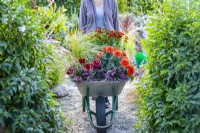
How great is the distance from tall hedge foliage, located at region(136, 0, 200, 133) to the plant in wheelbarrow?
0.66 metres

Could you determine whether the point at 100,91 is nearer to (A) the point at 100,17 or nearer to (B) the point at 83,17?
(A) the point at 100,17

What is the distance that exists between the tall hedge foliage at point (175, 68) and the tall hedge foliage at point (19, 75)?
2.82 ft

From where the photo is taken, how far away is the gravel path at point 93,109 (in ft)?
11.4

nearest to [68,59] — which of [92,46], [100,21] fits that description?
[92,46]

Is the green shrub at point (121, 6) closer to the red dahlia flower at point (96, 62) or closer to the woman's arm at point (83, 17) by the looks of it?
the woman's arm at point (83, 17)

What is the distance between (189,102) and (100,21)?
2331 millimetres

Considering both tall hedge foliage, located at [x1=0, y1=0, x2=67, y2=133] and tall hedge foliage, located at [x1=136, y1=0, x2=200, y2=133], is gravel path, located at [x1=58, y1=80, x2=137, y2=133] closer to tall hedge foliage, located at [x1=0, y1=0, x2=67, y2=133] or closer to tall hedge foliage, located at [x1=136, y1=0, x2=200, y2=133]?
tall hedge foliage, located at [x1=0, y1=0, x2=67, y2=133]

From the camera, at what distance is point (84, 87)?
123 inches

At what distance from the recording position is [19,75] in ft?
6.36

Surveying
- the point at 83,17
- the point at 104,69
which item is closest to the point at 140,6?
the point at 83,17

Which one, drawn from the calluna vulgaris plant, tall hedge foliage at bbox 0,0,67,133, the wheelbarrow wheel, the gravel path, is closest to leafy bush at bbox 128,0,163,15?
the gravel path

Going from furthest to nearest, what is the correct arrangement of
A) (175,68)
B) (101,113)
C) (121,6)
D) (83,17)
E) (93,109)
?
1. (121,6)
2. (83,17)
3. (93,109)
4. (101,113)
5. (175,68)

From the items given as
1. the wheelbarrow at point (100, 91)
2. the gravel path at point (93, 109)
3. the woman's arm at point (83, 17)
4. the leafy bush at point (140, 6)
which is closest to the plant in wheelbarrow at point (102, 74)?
the wheelbarrow at point (100, 91)

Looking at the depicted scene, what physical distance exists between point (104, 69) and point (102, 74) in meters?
0.07
